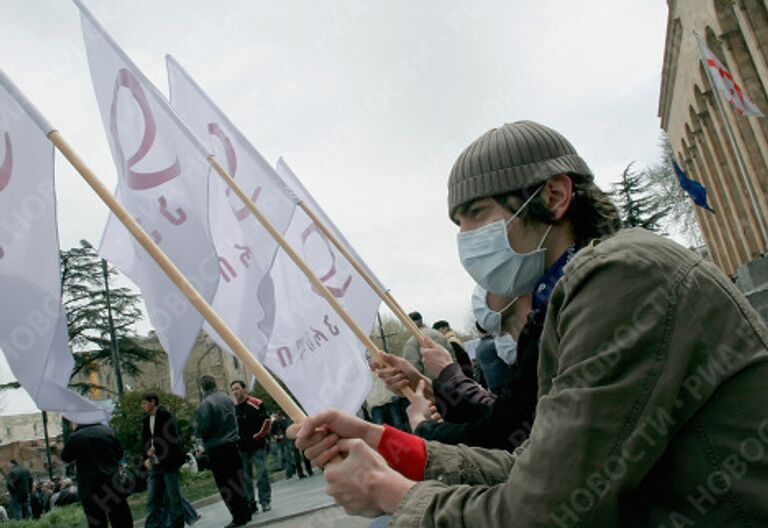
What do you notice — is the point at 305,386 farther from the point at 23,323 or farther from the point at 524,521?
the point at 524,521

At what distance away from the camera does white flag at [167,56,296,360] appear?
6727mm

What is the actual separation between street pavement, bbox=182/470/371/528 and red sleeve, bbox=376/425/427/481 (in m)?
5.18

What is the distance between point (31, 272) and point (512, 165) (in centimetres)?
274

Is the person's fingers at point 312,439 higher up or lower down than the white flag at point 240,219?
lower down

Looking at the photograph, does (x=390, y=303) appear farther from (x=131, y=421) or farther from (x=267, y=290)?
(x=131, y=421)

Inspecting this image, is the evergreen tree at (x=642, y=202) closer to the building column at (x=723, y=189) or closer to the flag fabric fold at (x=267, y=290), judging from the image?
the building column at (x=723, y=189)

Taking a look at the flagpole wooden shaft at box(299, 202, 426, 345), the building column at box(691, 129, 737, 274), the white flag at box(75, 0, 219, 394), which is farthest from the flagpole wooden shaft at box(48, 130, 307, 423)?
the building column at box(691, 129, 737, 274)

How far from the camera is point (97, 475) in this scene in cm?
891

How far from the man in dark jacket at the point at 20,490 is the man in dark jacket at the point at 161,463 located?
15538 mm

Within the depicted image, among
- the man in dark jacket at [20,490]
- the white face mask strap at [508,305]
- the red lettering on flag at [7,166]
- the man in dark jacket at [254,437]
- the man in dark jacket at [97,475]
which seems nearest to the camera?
the white face mask strap at [508,305]

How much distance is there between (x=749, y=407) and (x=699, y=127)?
106ft

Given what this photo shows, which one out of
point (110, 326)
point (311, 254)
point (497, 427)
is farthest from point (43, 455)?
point (497, 427)

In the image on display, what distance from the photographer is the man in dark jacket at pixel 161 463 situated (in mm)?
9930

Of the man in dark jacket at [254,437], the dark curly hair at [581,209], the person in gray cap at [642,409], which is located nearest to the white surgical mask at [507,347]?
the dark curly hair at [581,209]
